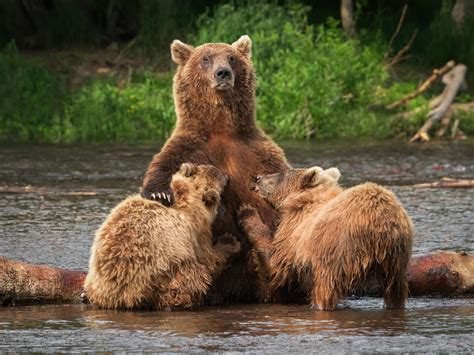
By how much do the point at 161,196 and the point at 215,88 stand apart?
100cm

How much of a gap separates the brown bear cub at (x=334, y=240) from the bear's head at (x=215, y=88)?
29.2 inches

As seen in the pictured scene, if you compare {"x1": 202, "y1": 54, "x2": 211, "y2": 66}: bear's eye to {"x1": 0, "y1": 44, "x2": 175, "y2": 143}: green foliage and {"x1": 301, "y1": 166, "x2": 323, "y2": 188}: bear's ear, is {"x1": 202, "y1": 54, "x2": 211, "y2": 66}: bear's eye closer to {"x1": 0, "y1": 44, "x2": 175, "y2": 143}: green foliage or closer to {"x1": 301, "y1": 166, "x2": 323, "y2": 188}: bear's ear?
{"x1": 301, "y1": 166, "x2": 323, "y2": 188}: bear's ear

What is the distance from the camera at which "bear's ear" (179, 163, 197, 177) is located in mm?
8273

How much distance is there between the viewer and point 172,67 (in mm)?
21344

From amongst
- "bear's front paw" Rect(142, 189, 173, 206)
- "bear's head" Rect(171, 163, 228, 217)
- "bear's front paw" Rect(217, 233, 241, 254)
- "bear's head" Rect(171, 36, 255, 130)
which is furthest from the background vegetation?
"bear's front paw" Rect(142, 189, 173, 206)

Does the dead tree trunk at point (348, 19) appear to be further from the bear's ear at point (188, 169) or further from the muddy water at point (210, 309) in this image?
the bear's ear at point (188, 169)

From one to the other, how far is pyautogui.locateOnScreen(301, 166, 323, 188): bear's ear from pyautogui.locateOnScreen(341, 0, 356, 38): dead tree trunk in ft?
44.1

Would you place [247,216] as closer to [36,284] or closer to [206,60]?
[206,60]

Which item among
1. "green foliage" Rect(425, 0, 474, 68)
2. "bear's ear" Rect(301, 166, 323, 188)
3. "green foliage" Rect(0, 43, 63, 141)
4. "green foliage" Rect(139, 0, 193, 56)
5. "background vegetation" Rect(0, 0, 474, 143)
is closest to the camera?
"bear's ear" Rect(301, 166, 323, 188)

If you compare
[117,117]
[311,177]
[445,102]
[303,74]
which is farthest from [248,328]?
[117,117]

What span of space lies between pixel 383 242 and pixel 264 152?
1.51m

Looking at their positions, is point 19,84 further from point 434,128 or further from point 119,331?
point 119,331

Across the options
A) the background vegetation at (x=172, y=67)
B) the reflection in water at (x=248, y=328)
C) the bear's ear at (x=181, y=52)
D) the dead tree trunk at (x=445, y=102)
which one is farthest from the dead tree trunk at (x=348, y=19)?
the reflection in water at (x=248, y=328)

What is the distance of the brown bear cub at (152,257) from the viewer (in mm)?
7836
